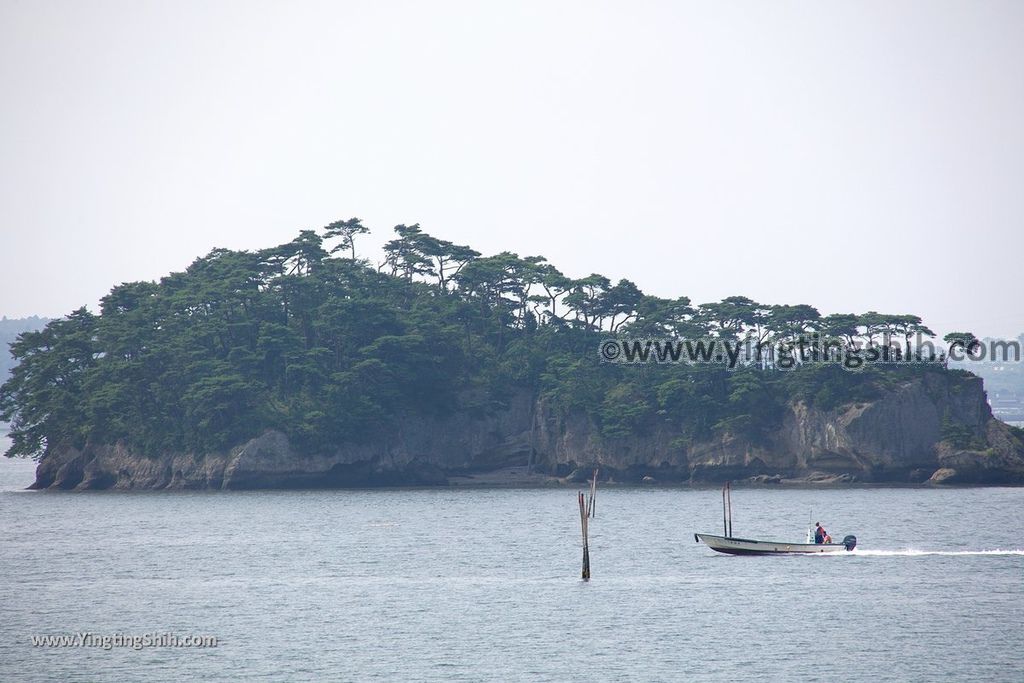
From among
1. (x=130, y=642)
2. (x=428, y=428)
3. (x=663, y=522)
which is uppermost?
(x=428, y=428)

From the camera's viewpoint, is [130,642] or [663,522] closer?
[130,642]

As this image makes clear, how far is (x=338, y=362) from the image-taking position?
132 metres

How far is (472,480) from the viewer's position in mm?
132500

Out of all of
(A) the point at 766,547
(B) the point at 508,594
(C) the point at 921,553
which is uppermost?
(A) the point at 766,547

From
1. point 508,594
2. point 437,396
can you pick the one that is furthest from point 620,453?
point 508,594

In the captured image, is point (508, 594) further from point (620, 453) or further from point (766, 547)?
point (620, 453)

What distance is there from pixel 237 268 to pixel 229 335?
7.27 metres

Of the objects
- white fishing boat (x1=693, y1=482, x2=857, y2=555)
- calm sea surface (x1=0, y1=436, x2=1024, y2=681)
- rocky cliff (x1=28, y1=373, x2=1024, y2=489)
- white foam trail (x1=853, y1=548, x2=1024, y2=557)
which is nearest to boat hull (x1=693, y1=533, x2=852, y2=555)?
white fishing boat (x1=693, y1=482, x2=857, y2=555)

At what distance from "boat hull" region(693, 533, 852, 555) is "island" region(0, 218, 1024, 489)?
49441 millimetres

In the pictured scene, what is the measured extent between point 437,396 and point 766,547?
207 ft

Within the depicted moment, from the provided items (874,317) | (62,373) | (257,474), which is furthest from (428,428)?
(874,317)

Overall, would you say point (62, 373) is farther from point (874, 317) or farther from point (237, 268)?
point (874, 317)

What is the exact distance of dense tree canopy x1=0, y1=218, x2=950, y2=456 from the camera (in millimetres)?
124250

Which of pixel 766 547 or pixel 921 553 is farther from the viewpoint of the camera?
pixel 921 553
